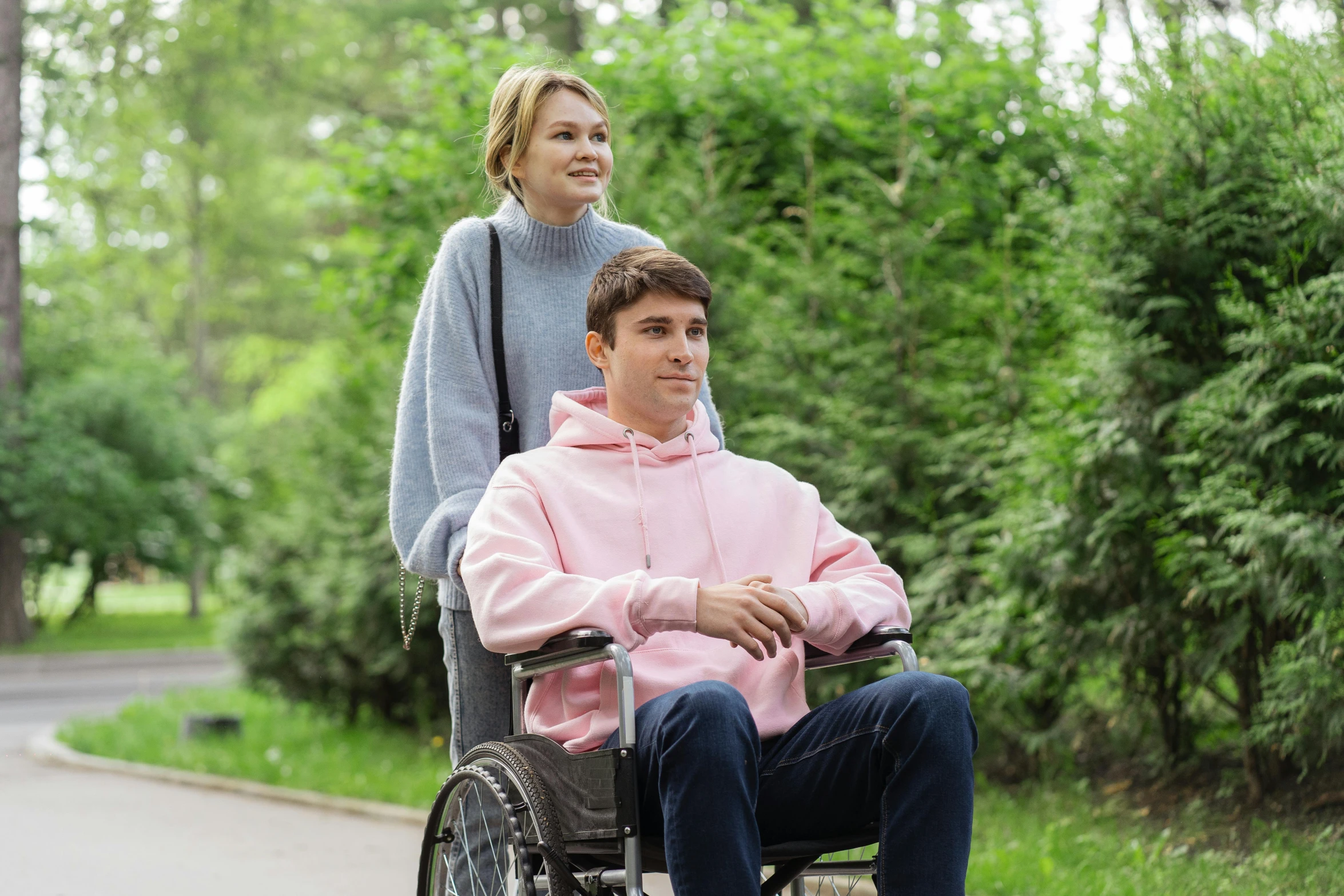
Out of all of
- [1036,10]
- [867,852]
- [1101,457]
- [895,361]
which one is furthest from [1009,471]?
[1036,10]

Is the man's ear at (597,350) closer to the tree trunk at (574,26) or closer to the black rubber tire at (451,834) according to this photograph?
the black rubber tire at (451,834)

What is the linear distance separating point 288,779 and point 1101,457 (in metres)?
4.84

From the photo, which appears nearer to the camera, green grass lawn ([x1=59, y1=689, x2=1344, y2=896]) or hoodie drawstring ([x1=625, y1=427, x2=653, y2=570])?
hoodie drawstring ([x1=625, y1=427, x2=653, y2=570])

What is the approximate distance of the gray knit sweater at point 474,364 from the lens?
297cm

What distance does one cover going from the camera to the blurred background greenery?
15.1ft

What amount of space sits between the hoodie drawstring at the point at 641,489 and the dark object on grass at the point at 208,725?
7.37 meters

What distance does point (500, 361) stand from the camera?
121 inches

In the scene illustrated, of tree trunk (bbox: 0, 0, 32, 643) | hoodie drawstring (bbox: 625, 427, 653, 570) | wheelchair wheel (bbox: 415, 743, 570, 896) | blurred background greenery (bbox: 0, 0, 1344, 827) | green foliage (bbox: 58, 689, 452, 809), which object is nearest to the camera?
wheelchair wheel (bbox: 415, 743, 570, 896)

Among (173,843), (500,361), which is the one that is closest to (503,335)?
(500,361)

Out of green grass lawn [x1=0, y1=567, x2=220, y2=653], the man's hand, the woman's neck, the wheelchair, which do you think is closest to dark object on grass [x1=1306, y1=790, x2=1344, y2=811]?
the wheelchair

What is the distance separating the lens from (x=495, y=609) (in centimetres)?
255

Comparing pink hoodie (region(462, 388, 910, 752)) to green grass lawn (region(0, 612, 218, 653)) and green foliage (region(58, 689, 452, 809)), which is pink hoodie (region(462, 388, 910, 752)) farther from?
green grass lawn (region(0, 612, 218, 653))

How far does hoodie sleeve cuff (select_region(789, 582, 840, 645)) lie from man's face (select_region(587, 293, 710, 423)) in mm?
461

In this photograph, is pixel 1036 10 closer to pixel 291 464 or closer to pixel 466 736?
pixel 291 464
